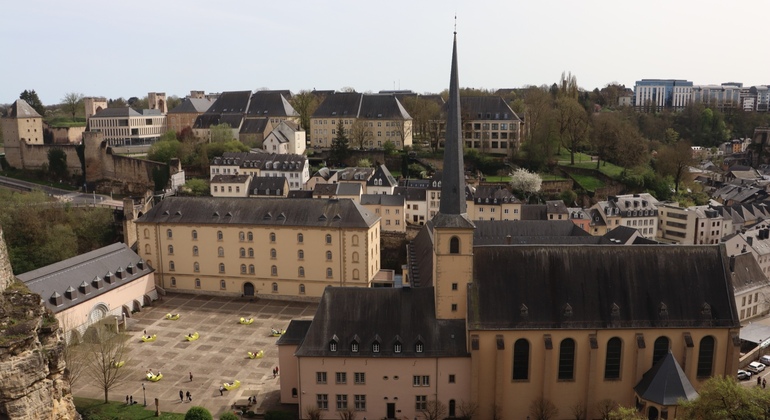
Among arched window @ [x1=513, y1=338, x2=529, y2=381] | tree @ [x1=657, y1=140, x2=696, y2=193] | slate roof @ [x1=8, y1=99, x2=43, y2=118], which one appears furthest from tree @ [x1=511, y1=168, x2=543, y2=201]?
slate roof @ [x1=8, y1=99, x2=43, y2=118]

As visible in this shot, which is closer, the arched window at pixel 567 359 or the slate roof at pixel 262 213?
the arched window at pixel 567 359

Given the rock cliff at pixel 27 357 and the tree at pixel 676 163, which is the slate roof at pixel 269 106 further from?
the rock cliff at pixel 27 357

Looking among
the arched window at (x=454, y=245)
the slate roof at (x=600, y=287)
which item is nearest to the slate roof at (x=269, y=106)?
the arched window at (x=454, y=245)

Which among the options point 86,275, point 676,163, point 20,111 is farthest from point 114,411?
point 676,163

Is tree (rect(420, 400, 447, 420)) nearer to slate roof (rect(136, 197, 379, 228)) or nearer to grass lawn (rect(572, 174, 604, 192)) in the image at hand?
slate roof (rect(136, 197, 379, 228))

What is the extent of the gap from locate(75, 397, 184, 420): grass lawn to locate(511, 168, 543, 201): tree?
60.5 m

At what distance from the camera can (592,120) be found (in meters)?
115

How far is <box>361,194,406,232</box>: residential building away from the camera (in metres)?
76.1

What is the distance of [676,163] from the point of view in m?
102

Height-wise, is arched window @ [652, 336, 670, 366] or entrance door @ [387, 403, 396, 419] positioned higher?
arched window @ [652, 336, 670, 366]

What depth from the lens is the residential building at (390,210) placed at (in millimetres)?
76125

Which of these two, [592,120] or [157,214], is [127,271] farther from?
[592,120]

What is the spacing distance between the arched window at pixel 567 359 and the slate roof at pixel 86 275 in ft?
124

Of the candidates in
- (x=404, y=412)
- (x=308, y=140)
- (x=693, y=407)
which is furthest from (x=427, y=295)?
(x=308, y=140)
